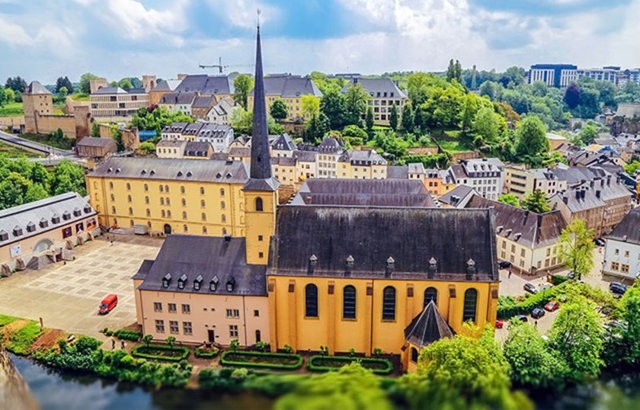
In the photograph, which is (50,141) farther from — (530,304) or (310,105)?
(530,304)

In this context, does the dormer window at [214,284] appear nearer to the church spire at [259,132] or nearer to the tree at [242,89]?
the church spire at [259,132]

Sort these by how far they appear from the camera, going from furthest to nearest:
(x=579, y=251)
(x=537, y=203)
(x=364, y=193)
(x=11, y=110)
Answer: (x=11, y=110) < (x=537, y=203) < (x=364, y=193) < (x=579, y=251)

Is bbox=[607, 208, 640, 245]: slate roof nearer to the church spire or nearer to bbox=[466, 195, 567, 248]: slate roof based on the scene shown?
bbox=[466, 195, 567, 248]: slate roof

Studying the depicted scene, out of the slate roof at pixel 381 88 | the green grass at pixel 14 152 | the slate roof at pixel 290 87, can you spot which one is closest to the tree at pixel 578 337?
the slate roof at pixel 381 88

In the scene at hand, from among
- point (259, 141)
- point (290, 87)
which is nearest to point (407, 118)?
point (290, 87)

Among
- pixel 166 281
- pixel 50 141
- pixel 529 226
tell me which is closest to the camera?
pixel 166 281

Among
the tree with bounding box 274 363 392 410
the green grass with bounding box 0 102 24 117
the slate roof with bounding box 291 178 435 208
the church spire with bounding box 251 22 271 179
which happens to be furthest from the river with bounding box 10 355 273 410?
the green grass with bounding box 0 102 24 117
